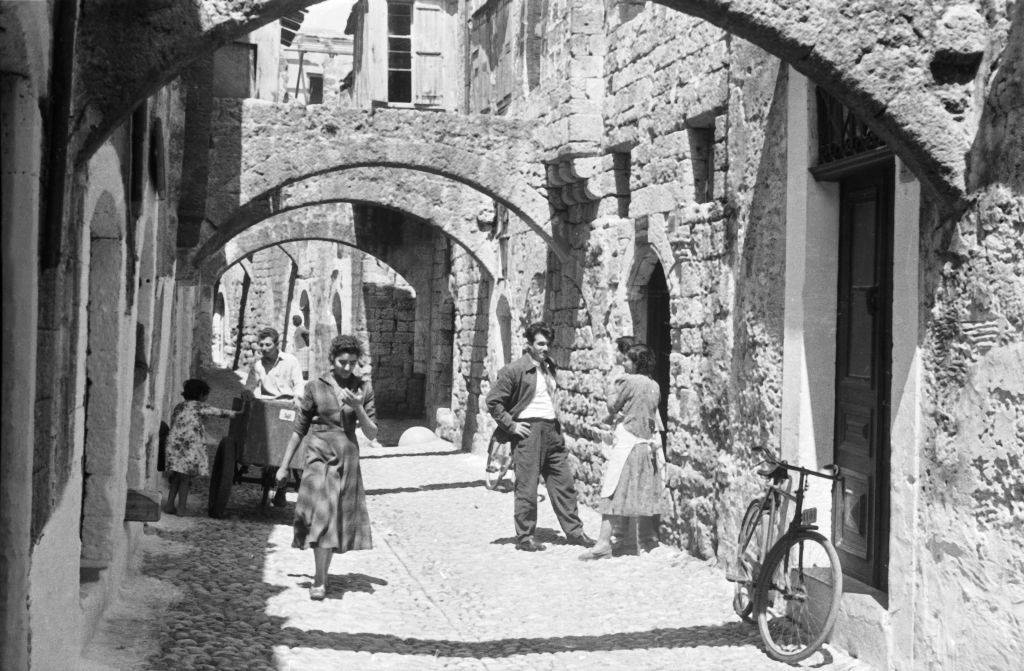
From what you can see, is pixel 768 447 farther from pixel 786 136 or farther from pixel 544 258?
pixel 544 258

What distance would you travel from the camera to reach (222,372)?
28.5 meters

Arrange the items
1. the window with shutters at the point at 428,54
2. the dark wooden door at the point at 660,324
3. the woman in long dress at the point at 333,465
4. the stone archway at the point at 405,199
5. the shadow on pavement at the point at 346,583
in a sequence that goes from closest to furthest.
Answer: the woman in long dress at the point at 333,465
the shadow on pavement at the point at 346,583
the dark wooden door at the point at 660,324
the stone archway at the point at 405,199
the window with shutters at the point at 428,54

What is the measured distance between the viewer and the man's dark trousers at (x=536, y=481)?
27.4 feet

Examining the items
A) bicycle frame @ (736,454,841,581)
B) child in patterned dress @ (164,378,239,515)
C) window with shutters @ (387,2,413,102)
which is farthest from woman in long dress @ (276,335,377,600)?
window with shutters @ (387,2,413,102)

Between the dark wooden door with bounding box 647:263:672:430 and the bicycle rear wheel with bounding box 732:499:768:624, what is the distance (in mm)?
3256

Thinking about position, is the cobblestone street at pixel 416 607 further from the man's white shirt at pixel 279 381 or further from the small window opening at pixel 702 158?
the small window opening at pixel 702 158

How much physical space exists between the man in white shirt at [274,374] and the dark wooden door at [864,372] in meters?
4.60

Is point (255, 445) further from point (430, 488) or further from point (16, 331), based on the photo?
point (16, 331)

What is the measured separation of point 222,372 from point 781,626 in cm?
2395

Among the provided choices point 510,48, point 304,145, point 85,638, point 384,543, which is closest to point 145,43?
point 85,638

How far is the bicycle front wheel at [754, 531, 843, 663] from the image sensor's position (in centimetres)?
547

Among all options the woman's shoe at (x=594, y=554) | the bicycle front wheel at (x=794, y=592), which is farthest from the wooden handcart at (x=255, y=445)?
the bicycle front wheel at (x=794, y=592)

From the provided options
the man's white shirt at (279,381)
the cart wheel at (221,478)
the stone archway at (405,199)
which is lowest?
the cart wheel at (221,478)

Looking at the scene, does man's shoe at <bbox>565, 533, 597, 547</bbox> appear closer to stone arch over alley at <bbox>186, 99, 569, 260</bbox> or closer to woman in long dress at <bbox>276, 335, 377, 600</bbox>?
woman in long dress at <bbox>276, 335, 377, 600</bbox>
